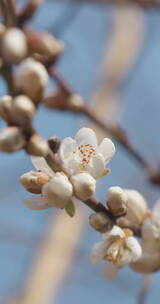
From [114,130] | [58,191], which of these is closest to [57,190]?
[58,191]

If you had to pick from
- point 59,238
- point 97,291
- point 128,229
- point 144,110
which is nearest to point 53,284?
point 59,238

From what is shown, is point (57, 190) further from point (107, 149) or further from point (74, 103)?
point (74, 103)

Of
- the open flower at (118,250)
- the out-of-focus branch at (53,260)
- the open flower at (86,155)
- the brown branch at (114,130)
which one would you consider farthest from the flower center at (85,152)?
the out-of-focus branch at (53,260)

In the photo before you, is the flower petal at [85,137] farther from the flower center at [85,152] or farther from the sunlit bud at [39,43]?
the sunlit bud at [39,43]

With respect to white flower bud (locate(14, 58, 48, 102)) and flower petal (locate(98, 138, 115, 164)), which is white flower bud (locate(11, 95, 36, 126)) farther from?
flower petal (locate(98, 138, 115, 164))

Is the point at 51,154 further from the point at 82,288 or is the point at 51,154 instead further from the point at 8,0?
the point at 82,288
